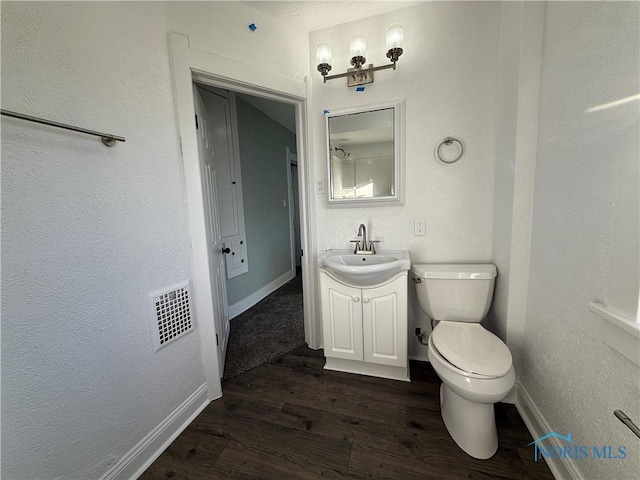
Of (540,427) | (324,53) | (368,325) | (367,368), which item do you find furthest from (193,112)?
(540,427)

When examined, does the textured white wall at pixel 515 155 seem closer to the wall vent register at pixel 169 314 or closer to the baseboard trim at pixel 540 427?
the baseboard trim at pixel 540 427

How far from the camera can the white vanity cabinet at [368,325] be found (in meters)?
1.57

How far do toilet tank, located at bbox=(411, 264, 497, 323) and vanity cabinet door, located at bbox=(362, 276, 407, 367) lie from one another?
139mm

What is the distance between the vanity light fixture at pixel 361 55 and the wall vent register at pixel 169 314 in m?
1.58

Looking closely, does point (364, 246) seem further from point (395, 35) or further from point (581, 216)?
point (395, 35)

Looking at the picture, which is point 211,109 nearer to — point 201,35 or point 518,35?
point 201,35

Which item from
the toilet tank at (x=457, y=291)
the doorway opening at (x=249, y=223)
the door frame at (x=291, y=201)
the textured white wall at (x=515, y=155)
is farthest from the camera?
the door frame at (x=291, y=201)

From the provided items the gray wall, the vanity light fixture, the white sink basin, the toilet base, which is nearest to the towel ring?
the vanity light fixture

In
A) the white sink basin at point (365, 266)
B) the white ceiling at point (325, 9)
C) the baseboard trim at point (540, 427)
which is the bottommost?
the baseboard trim at point (540, 427)

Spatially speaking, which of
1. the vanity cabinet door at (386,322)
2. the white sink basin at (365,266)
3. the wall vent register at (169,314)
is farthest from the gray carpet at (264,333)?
the white sink basin at (365,266)

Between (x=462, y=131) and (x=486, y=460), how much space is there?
1.75 metres

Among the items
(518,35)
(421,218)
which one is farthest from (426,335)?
(518,35)

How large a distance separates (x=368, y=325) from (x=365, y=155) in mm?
1160

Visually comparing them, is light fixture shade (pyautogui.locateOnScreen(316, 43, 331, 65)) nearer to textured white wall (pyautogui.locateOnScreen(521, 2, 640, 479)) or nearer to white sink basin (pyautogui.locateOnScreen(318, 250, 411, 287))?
textured white wall (pyautogui.locateOnScreen(521, 2, 640, 479))
